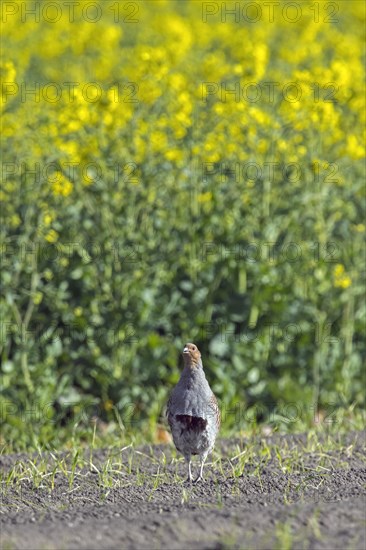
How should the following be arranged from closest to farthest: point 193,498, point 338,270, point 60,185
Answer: point 193,498
point 60,185
point 338,270

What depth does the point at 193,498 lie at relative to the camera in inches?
189

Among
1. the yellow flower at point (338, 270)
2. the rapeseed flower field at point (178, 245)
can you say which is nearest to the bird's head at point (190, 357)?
the rapeseed flower field at point (178, 245)

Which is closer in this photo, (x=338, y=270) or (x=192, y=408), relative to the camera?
(x=192, y=408)

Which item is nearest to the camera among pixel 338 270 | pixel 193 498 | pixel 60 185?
pixel 193 498

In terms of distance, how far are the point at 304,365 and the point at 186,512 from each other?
3.22 m

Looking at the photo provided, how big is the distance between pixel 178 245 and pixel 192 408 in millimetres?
2358

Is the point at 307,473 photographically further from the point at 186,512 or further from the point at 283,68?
the point at 283,68

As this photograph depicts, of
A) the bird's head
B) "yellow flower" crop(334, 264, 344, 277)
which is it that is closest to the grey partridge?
the bird's head

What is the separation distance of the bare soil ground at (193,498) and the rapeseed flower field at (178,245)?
0.89 meters

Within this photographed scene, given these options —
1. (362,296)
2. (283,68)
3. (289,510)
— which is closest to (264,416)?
(362,296)

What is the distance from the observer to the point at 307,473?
5316 millimetres

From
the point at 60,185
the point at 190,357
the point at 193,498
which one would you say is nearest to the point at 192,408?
the point at 190,357

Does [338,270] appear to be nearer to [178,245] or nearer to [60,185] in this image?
[178,245]

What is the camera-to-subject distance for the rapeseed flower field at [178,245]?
22.3 feet
